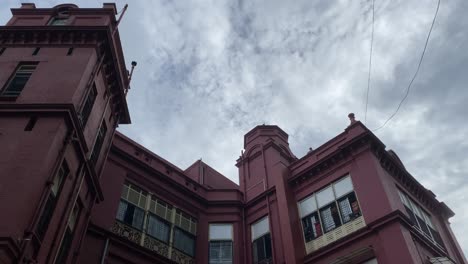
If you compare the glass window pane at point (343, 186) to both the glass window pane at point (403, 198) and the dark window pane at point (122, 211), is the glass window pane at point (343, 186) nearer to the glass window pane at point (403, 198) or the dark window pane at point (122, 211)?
Answer: the glass window pane at point (403, 198)

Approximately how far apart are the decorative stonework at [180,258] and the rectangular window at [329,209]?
5.73 metres

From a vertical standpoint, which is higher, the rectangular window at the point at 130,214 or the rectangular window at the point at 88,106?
the rectangular window at the point at 88,106

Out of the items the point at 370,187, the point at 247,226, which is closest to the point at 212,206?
the point at 247,226

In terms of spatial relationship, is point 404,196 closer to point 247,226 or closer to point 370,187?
point 370,187

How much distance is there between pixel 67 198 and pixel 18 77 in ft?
16.9

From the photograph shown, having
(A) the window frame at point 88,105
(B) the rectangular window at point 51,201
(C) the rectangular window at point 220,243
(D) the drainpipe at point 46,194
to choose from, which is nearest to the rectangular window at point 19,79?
(A) the window frame at point 88,105

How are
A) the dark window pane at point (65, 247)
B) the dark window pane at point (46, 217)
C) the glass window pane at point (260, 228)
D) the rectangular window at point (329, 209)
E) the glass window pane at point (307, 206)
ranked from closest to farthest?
the dark window pane at point (46, 217) < the dark window pane at point (65, 247) < the rectangular window at point (329, 209) < the glass window pane at point (307, 206) < the glass window pane at point (260, 228)

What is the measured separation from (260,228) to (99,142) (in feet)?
31.2

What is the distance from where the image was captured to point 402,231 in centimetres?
1605

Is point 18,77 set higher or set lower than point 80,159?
higher

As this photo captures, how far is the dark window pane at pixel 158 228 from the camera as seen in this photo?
754 inches

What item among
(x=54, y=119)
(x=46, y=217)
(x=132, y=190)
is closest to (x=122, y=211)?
(x=132, y=190)

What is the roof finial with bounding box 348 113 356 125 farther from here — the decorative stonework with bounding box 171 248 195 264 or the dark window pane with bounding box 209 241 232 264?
the decorative stonework with bounding box 171 248 195 264

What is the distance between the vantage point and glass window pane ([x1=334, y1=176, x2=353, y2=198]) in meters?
19.1
